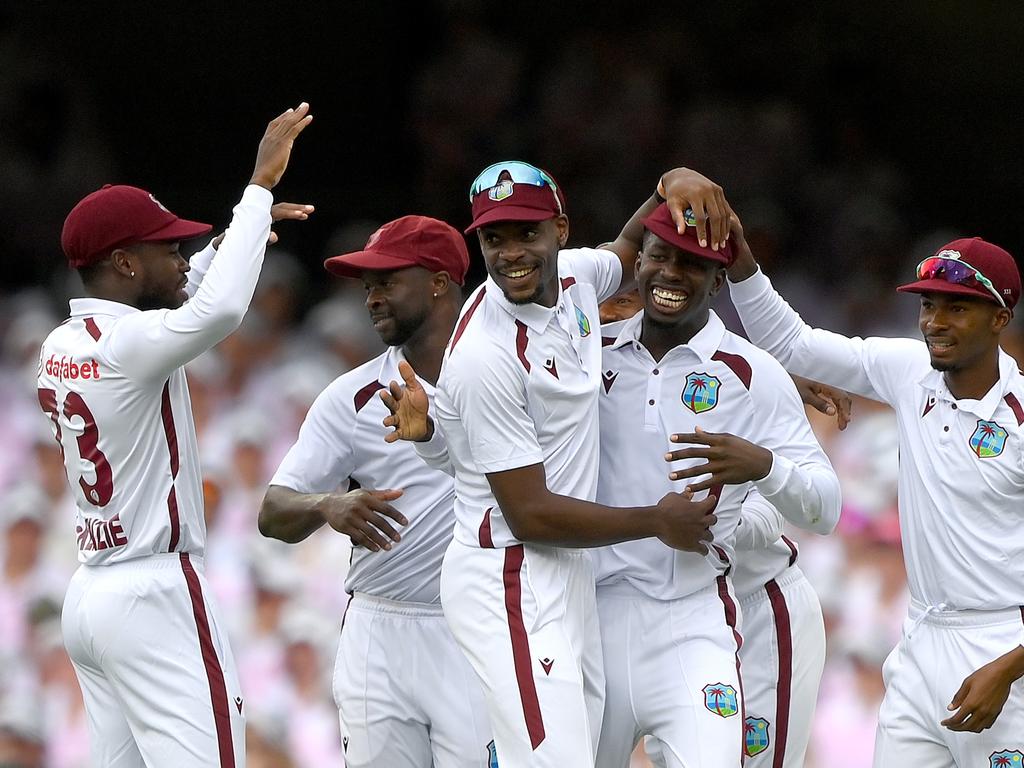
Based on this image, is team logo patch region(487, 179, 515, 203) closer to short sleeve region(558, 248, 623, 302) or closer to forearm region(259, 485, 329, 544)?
short sleeve region(558, 248, 623, 302)

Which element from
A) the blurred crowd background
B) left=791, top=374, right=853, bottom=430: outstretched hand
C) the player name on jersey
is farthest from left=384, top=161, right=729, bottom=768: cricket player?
the blurred crowd background

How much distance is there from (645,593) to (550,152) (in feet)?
15.1

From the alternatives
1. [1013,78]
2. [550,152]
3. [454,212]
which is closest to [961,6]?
[1013,78]

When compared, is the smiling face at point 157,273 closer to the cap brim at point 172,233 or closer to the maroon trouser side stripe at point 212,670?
the cap brim at point 172,233

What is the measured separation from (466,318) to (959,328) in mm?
1082

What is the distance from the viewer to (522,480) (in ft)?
11.3

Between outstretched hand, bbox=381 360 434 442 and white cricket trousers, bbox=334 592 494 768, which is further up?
outstretched hand, bbox=381 360 434 442

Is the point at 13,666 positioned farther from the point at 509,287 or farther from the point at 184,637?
the point at 509,287

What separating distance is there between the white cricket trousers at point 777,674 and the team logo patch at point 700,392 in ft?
2.06

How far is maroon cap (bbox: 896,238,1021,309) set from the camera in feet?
12.0

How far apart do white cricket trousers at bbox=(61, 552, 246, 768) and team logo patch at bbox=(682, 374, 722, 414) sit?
1196 millimetres

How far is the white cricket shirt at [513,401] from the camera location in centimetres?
346

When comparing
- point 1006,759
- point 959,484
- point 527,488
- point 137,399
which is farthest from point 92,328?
point 1006,759

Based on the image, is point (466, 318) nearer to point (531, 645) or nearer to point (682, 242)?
point (682, 242)
